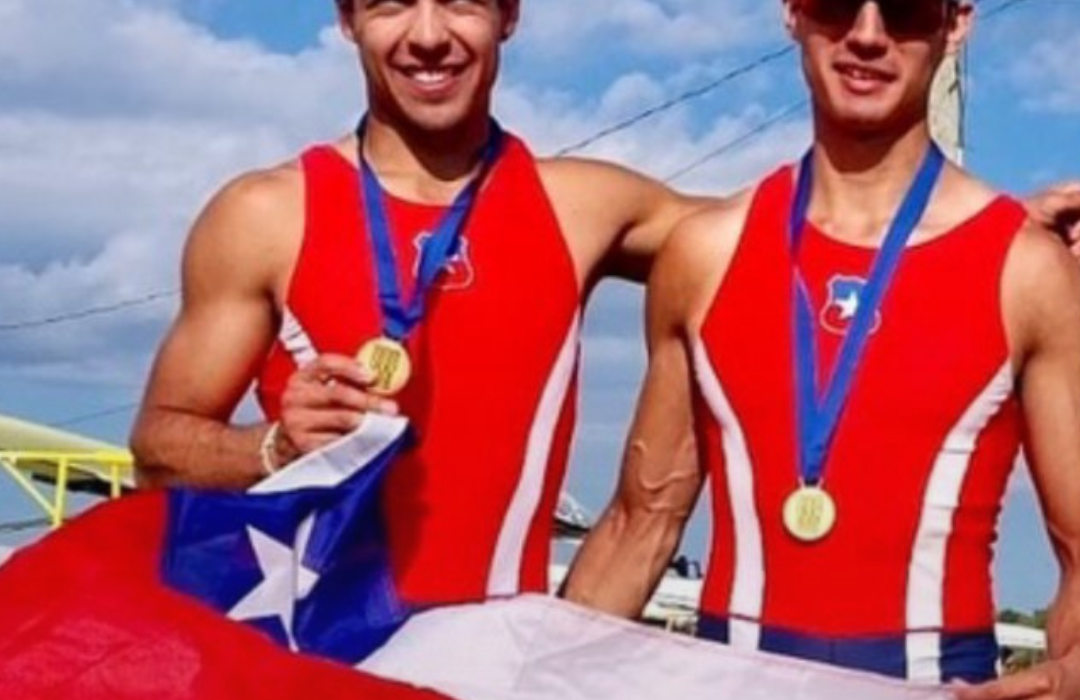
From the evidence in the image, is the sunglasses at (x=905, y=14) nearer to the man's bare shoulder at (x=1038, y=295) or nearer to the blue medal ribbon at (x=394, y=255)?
the man's bare shoulder at (x=1038, y=295)

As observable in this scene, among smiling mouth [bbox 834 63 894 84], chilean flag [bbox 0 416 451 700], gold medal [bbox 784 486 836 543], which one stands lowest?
chilean flag [bbox 0 416 451 700]

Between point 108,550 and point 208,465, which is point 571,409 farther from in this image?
point 108,550

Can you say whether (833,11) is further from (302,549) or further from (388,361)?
A: (302,549)

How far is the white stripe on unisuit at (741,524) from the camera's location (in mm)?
4949

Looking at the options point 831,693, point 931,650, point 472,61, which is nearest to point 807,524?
point 931,650

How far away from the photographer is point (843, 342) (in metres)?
4.84

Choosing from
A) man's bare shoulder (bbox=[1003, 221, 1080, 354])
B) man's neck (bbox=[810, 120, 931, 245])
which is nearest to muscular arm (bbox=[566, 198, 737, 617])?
man's neck (bbox=[810, 120, 931, 245])

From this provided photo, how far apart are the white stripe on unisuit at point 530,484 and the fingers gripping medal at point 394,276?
0.29 meters

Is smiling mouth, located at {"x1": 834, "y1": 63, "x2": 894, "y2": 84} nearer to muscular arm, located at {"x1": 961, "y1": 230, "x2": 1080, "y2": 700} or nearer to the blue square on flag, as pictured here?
muscular arm, located at {"x1": 961, "y1": 230, "x2": 1080, "y2": 700}

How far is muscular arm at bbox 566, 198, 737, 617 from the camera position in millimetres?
5145

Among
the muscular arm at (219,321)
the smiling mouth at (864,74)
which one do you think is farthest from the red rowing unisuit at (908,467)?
the muscular arm at (219,321)

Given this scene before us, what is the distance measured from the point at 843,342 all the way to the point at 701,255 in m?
0.39

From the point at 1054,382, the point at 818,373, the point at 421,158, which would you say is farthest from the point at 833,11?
the point at 421,158

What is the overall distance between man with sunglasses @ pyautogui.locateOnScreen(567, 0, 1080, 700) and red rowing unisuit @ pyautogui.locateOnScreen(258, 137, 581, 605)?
42 cm
